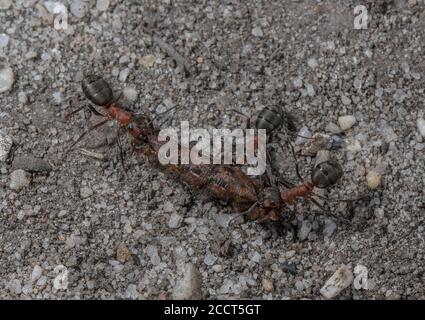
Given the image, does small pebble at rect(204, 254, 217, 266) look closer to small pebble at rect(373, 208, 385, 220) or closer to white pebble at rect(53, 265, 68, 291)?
white pebble at rect(53, 265, 68, 291)

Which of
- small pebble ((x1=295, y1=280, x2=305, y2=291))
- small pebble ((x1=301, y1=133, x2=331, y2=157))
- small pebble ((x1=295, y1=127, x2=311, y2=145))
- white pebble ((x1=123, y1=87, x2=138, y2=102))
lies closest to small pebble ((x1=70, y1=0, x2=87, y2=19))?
white pebble ((x1=123, y1=87, x2=138, y2=102))

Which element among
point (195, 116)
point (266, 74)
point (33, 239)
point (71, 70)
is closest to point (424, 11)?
point (266, 74)

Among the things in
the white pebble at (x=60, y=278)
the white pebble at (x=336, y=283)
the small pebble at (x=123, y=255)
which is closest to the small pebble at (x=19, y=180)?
the white pebble at (x=60, y=278)

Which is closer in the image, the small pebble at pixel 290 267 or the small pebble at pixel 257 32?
the small pebble at pixel 290 267

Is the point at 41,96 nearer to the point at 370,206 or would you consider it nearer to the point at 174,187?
the point at 174,187

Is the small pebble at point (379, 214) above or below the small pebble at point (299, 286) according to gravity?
above

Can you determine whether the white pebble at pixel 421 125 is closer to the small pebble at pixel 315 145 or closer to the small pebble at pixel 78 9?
the small pebble at pixel 315 145
